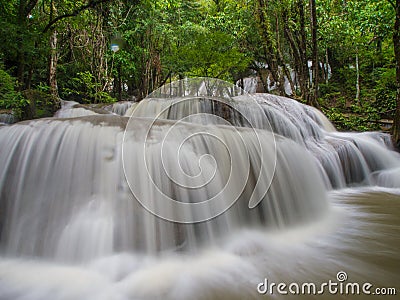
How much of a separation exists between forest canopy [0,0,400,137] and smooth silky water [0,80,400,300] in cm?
393

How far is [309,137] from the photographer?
5.86 m

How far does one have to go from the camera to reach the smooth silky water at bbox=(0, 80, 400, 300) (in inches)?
70.1

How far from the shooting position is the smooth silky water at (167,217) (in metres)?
1.78

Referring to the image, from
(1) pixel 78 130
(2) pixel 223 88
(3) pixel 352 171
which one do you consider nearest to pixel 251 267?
(1) pixel 78 130

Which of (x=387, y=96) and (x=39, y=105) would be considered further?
(x=387, y=96)

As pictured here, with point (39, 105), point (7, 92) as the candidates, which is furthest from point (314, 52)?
point (7, 92)

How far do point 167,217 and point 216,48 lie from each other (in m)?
8.62

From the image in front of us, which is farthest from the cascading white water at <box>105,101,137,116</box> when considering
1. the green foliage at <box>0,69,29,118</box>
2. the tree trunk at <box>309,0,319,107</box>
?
the tree trunk at <box>309,0,319,107</box>

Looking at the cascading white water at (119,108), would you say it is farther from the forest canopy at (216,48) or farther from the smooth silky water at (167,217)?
the smooth silky water at (167,217)

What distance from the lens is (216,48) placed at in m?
9.55

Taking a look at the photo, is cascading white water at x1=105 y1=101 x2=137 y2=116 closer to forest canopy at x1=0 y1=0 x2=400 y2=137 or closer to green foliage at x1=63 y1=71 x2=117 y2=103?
forest canopy at x1=0 y1=0 x2=400 y2=137

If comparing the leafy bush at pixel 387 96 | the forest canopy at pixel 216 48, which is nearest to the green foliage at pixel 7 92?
the forest canopy at pixel 216 48

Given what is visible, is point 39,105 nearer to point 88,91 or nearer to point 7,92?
point 7,92

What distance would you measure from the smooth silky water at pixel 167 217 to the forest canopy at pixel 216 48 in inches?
155
